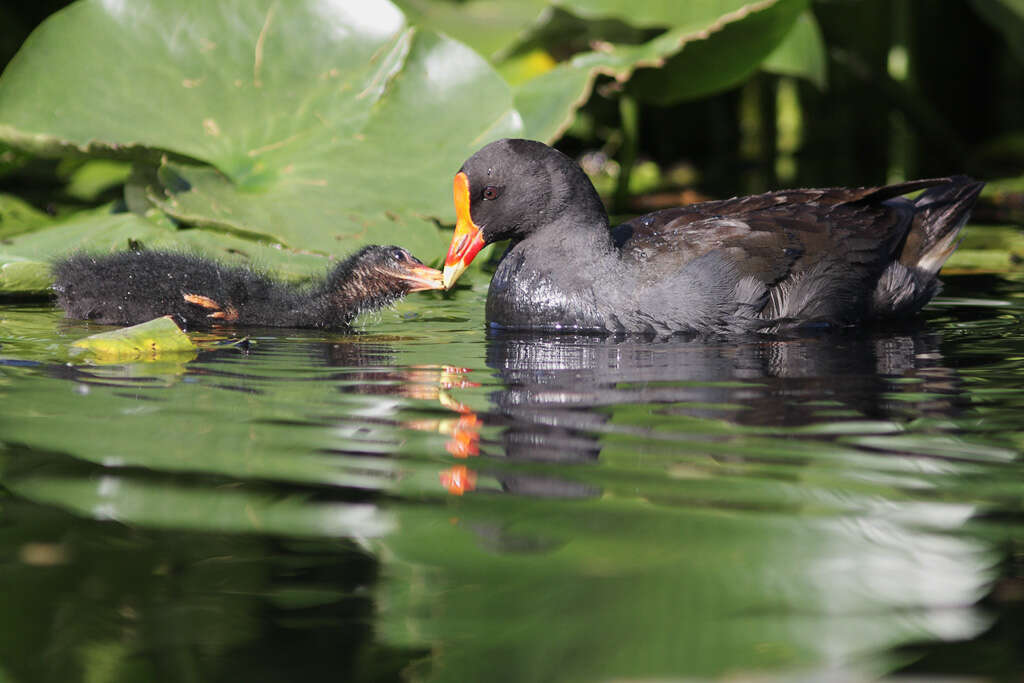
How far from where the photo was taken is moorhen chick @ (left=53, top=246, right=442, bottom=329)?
12.5 ft

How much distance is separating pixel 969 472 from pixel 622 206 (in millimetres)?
4692

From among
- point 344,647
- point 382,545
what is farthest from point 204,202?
point 344,647

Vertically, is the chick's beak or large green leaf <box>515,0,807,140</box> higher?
large green leaf <box>515,0,807,140</box>

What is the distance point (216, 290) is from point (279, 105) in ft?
3.20

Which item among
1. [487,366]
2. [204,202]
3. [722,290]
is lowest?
[487,366]

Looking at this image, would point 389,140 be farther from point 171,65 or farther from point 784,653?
point 784,653

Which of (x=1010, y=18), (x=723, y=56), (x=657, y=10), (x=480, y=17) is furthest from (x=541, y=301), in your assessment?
(x=1010, y=18)

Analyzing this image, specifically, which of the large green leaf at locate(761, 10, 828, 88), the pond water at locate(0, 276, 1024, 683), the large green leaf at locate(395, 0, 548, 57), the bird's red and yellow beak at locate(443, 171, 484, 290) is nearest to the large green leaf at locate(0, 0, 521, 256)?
the bird's red and yellow beak at locate(443, 171, 484, 290)

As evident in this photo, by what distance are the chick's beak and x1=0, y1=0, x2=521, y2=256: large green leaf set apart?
18.1 inches

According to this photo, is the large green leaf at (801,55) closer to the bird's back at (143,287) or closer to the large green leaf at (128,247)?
the large green leaf at (128,247)

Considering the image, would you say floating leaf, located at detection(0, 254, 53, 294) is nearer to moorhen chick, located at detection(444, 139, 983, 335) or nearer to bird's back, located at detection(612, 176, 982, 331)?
moorhen chick, located at detection(444, 139, 983, 335)

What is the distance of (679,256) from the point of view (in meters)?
3.66

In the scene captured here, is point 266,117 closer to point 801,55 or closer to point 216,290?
point 216,290

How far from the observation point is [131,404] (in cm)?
255
